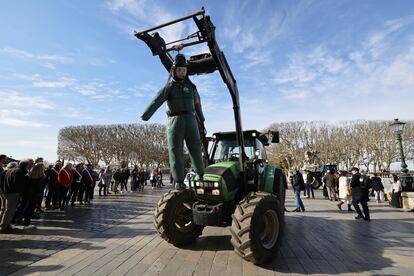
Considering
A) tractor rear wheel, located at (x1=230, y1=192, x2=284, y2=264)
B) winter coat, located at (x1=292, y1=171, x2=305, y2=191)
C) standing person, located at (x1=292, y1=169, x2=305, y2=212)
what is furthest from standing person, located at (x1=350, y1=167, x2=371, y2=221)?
tractor rear wheel, located at (x1=230, y1=192, x2=284, y2=264)

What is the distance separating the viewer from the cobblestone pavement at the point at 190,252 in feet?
14.6

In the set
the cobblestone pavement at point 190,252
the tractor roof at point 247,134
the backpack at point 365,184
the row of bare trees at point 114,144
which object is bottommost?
the cobblestone pavement at point 190,252

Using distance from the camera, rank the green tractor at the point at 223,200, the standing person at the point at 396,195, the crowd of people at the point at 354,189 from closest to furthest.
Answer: the green tractor at the point at 223,200 < the crowd of people at the point at 354,189 < the standing person at the point at 396,195

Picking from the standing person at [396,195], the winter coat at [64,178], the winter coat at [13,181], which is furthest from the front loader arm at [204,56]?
the standing person at [396,195]

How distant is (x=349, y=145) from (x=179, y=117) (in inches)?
2023

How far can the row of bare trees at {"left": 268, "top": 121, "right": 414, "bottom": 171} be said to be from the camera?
5031cm

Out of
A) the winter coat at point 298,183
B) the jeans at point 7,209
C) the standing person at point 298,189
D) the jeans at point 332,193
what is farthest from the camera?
the jeans at point 332,193

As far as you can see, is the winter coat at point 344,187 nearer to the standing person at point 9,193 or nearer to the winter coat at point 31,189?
the winter coat at point 31,189

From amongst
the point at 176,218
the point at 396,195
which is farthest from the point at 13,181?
the point at 396,195

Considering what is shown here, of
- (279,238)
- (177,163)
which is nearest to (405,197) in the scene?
(279,238)

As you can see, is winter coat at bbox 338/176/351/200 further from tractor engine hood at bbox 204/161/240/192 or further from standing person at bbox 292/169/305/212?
tractor engine hood at bbox 204/161/240/192

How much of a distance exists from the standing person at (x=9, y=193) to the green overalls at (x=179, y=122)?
13.3 feet

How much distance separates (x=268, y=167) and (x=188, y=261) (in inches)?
107

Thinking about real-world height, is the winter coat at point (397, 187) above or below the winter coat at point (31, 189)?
below
